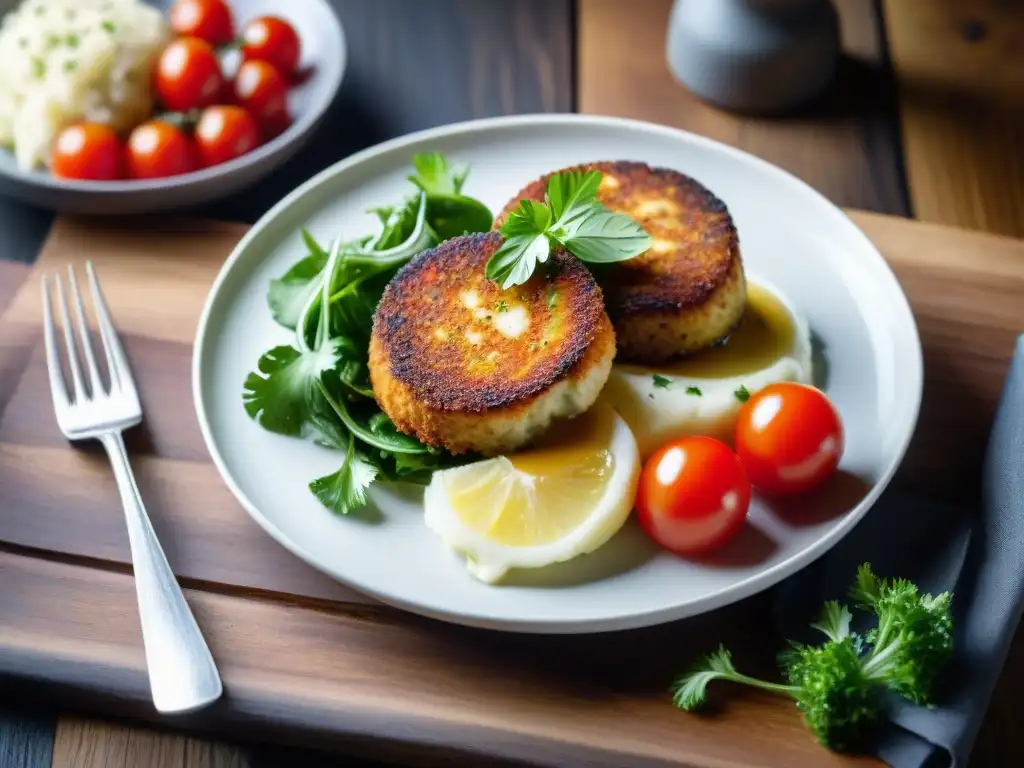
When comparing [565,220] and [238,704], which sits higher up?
[565,220]

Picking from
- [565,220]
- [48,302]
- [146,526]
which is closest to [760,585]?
[565,220]

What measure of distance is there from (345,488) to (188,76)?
1713mm

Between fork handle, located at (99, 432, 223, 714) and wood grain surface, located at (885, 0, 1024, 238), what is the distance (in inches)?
94.0

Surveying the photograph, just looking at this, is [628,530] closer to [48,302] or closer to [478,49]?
[48,302]

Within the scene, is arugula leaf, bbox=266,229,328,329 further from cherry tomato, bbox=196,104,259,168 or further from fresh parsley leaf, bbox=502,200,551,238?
cherry tomato, bbox=196,104,259,168

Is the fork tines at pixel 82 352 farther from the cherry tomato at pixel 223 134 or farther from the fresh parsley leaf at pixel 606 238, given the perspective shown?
the fresh parsley leaf at pixel 606 238

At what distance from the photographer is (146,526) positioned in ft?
7.57

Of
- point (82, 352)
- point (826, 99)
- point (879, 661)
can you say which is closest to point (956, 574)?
point (879, 661)

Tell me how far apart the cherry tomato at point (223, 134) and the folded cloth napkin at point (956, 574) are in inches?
81.6

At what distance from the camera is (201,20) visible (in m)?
3.59

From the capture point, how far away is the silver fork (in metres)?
2.07

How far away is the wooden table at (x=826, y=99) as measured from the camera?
329 cm

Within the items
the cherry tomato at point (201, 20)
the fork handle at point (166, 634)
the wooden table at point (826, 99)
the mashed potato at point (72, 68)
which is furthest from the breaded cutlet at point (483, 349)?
the cherry tomato at point (201, 20)

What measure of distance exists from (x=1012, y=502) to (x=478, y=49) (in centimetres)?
242
